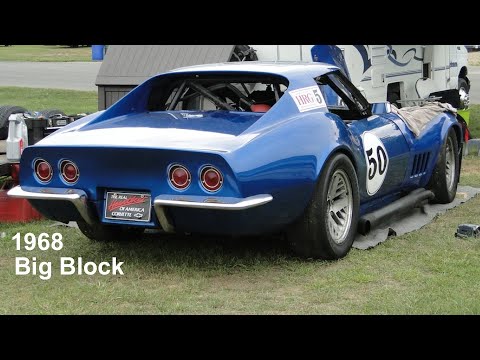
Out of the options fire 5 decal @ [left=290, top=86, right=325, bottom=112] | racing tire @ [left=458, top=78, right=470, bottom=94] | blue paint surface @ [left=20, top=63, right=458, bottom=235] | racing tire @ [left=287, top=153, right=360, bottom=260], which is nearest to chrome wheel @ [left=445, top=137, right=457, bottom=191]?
blue paint surface @ [left=20, top=63, right=458, bottom=235]

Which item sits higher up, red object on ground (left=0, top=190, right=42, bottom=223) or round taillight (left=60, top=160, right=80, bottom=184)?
round taillight (left=60, top=160, right=80, bottom=184)

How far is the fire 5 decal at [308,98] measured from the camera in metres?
5.84

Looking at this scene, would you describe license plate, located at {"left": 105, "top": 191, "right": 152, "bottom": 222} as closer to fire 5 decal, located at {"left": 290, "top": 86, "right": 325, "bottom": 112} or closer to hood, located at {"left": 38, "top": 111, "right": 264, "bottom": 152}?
hood, located at {"left": 38, "top": 111, "right": 264, "bottom": 152}

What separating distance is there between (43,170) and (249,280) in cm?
162

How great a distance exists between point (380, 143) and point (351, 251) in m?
1.01

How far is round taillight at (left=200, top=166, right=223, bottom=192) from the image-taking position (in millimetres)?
5148

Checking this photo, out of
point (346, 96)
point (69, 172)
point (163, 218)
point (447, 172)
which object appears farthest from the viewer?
point (447, 172)

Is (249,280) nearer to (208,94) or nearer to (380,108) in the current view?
(208,94)

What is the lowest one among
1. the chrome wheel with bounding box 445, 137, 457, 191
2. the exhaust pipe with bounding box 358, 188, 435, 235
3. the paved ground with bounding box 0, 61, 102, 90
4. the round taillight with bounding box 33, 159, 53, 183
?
the paved ground with bounding box 0, 61, 102, 90

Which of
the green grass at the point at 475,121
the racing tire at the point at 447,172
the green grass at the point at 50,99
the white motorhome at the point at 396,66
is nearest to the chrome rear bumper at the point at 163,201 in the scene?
the racing tire at the point at 447,172

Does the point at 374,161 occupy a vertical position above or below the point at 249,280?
above

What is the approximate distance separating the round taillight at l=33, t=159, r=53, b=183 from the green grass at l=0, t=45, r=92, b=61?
3083 centimetres

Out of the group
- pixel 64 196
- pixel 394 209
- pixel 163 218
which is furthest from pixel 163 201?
pixel 394 209

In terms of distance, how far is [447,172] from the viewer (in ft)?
26.5
